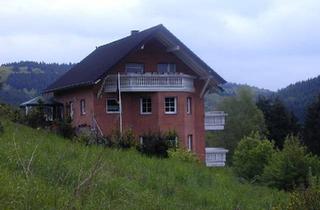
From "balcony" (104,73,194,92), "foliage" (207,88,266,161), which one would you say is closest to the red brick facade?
"balcony" (104,73,194,92)

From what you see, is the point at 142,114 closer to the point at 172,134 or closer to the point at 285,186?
the point at 172,134

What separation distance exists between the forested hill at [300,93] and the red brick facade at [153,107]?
7511cm

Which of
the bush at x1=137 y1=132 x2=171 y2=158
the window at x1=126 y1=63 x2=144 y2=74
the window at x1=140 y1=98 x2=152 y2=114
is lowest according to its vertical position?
the bush at x1=137 y1=132 x2=171 y2=158

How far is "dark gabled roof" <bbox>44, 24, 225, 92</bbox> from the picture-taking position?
37.1m

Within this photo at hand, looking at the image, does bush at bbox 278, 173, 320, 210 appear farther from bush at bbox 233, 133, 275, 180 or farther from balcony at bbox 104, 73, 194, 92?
bush at bbox 233, 133, 275, 180

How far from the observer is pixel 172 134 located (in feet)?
87.6

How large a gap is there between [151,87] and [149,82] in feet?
1.11

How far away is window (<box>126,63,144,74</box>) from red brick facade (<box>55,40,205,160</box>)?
22 centimetres

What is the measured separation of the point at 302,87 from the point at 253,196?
11734 cm

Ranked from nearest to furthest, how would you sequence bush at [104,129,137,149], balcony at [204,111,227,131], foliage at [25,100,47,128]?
1. bush at [104,129,137,149]
2. foliage at [25,100,47,128]
3. balcony at [204,111,227,131]

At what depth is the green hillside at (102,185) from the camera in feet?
21.5

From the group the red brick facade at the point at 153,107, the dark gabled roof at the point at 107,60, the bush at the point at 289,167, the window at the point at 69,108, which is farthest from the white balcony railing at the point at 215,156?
the bush at the point at 289,167

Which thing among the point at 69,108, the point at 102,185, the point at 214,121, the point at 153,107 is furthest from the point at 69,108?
the point at 102,185

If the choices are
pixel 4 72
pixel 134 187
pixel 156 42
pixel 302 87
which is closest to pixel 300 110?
pixel 302 87
